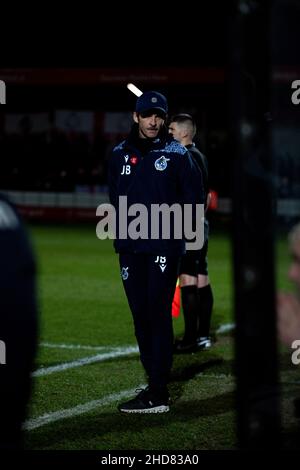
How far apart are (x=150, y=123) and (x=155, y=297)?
1.15m

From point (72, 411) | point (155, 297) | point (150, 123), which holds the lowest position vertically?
point (72, 411)

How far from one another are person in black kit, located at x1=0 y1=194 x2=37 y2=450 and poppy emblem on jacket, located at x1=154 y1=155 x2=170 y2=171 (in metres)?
3.34

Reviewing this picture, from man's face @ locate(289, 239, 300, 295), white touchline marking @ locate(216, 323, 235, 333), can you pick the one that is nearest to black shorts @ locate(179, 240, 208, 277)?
white touchline marking @ locate(216, 323, 235, 333)

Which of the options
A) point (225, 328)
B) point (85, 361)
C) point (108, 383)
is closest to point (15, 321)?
point (108, 383)

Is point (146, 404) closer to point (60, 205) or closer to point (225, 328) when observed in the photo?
point (225, 328)

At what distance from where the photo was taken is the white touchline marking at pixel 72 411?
605cm

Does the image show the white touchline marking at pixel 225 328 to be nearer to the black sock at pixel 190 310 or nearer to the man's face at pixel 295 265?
the black sock at pixel 190 310

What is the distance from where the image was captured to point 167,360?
6395mm

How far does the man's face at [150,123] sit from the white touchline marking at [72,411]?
1844mm

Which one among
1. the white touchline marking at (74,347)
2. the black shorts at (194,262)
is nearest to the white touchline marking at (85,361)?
the white touchline marking at (74,347)

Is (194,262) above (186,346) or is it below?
above

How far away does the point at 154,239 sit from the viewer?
6.33 m

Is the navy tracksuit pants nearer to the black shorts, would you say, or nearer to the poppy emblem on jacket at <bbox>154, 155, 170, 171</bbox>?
the poppy emblem on jacket at <bbox>154, 155, 170, 171</bbox>

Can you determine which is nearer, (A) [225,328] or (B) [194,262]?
(B) [194,262]
